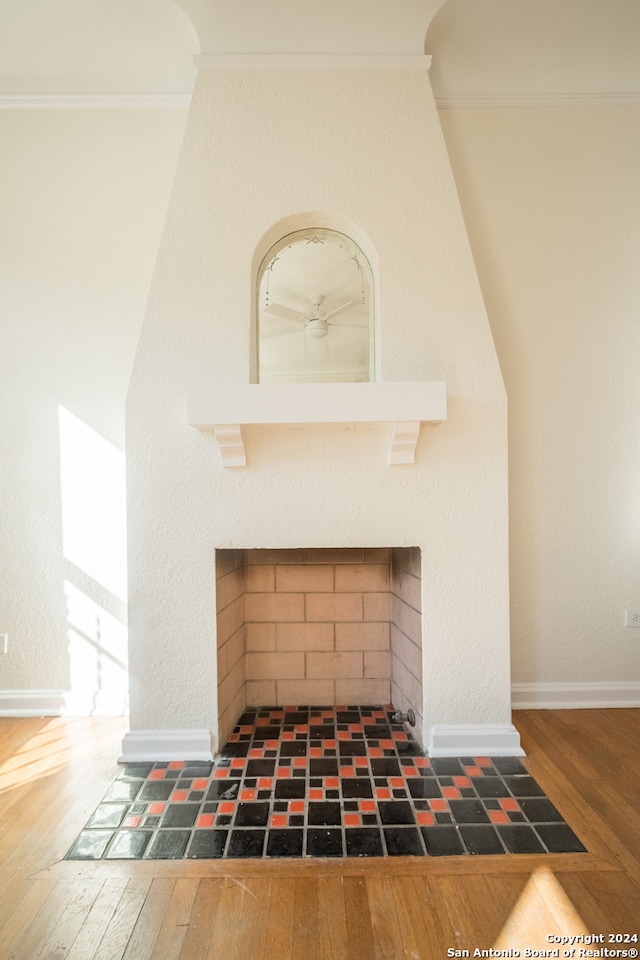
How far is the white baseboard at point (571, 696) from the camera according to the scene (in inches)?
93.8

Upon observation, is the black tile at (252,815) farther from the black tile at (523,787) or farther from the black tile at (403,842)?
the black tile at (523,787)

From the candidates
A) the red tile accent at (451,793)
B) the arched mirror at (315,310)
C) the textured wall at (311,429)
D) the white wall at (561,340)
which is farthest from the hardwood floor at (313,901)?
the arched mirror at (315,310)

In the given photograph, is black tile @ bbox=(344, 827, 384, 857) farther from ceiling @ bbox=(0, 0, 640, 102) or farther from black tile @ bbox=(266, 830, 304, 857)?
ceiling @ bbox=(0, 0, 640, 102)

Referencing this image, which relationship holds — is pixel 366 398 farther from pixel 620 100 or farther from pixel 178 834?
pixel 620 100

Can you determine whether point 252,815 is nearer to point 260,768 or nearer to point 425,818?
point 260,768

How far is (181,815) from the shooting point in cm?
162

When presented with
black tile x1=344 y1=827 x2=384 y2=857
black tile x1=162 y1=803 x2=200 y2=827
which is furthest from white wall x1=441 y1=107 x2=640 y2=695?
black tile x1=162 y1=803 x2=200 y2=827

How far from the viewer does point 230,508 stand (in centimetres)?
198

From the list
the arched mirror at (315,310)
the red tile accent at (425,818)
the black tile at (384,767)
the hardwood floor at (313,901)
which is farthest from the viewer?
the arched mirror at (315,310)

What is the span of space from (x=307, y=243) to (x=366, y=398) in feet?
2.69

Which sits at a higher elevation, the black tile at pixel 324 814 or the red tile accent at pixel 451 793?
the black tile at pixel 324 814

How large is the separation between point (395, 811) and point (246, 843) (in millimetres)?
484

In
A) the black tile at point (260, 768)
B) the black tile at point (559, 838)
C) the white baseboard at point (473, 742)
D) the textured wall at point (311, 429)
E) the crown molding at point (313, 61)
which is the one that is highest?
the crown molding at point (313, 61)

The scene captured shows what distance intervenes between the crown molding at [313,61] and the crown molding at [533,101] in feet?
1.37
